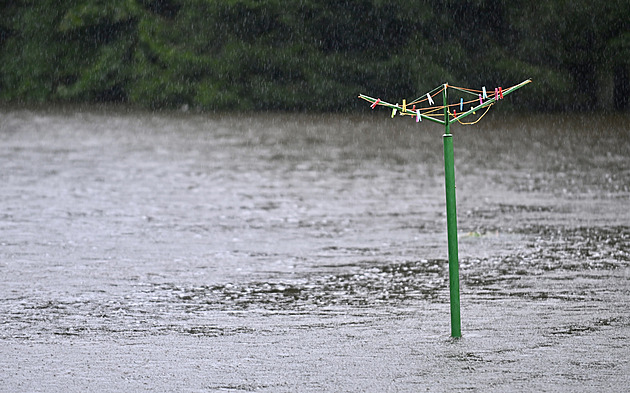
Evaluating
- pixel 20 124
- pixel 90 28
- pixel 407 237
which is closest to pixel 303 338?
pixel 407 237

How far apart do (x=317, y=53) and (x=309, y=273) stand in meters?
30.5

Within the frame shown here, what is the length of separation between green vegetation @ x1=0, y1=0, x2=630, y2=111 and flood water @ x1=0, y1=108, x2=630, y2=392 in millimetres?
17064

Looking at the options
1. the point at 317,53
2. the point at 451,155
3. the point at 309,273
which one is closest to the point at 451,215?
the point at 451,155

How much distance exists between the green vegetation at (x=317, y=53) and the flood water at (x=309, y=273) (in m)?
17.1

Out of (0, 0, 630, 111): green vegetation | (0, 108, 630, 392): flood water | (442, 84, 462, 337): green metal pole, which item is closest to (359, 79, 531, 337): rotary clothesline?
(442, 84, 462, 337): green metal pole

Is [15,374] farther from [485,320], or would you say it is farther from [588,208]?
[588,208]

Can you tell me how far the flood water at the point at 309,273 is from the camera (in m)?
5.83

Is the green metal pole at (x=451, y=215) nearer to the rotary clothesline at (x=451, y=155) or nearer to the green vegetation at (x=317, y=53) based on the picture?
the rotary clothesline at (x=451, y=155)

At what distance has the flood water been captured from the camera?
5.83 metres

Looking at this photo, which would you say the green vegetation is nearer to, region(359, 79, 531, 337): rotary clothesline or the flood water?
the flood water

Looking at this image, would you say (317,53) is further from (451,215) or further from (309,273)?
(451,215)

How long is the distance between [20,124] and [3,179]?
1302 cm

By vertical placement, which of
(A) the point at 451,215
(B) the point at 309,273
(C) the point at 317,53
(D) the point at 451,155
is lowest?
(B) the point at 309,273

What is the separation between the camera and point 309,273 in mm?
9102
